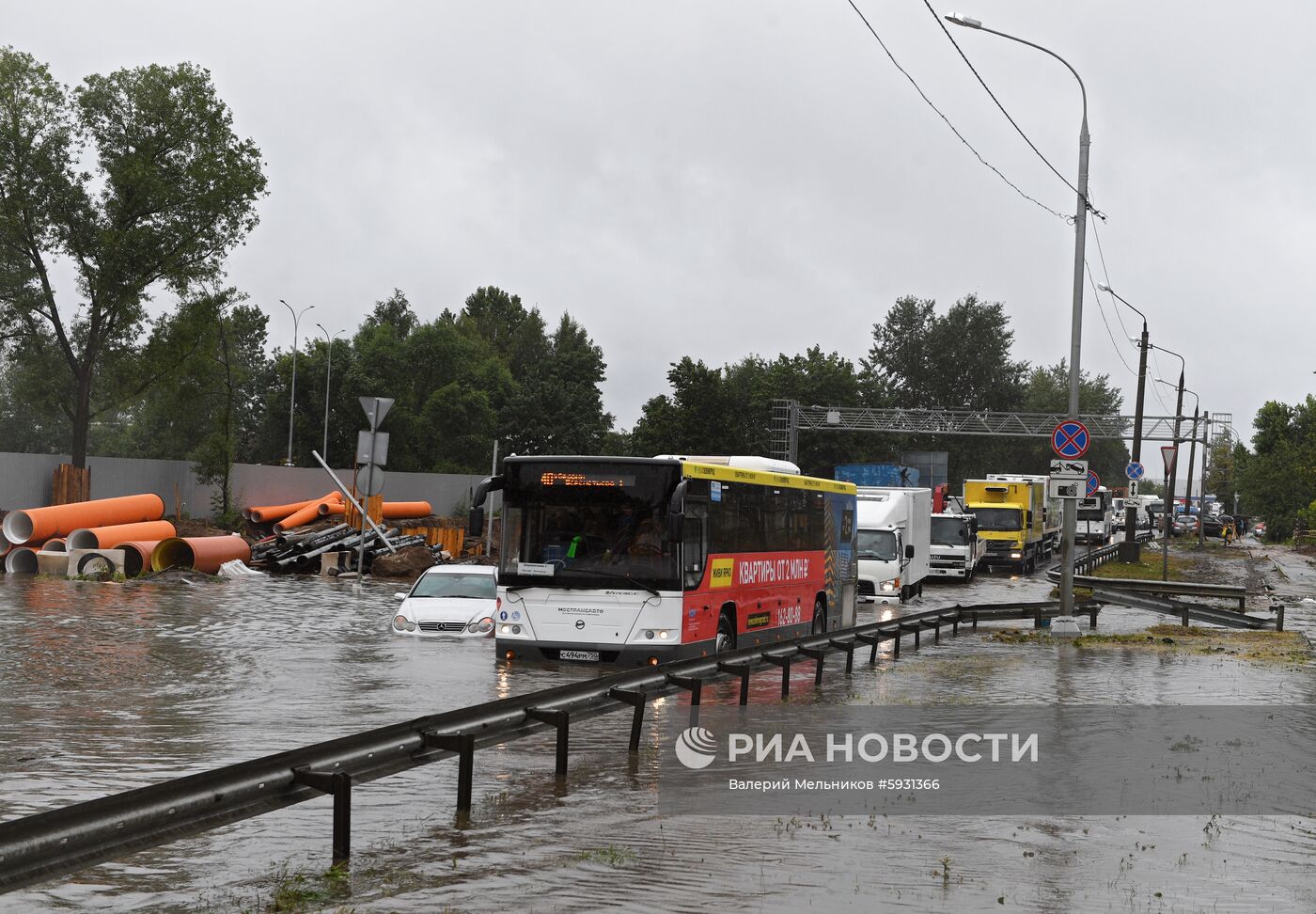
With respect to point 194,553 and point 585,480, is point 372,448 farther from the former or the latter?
point 585,480

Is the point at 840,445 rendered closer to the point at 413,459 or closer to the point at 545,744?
the point at 413,459

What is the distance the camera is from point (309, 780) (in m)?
7.38

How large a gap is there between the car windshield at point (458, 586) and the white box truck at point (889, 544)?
40.5ft

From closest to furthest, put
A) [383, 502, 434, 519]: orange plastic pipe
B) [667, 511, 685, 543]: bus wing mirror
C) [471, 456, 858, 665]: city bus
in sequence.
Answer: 1. [667, 511, 685, 543]: bus wing mirror
2. [471, 456, 858, 665]: city bus
3. [383, 502, 434, 519]: orange plastic pipe

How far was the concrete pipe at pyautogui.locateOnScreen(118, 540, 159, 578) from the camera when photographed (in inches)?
1355

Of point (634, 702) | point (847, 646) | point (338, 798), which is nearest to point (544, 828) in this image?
point (338, 798)

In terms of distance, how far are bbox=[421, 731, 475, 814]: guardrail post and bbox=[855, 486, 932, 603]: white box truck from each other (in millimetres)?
24449

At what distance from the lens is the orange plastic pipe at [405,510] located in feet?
162

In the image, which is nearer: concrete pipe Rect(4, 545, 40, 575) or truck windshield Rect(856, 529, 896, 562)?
truck windshield Rect(856, 529, 896, 562)

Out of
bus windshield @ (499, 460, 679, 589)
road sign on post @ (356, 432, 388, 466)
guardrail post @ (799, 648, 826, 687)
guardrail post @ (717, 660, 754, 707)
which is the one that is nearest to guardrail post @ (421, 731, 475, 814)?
guardrail post @ (717, 660, 754, 707)

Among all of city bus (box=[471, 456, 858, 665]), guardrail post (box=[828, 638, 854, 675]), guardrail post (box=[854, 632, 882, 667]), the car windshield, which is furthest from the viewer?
the car windshield

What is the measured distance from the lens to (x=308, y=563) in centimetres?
3769

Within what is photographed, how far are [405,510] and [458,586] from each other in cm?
2855

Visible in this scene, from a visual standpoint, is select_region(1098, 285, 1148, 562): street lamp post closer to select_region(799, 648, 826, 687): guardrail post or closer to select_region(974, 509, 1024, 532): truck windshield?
select_region(974, 509, 1024, 532): truck windshield
